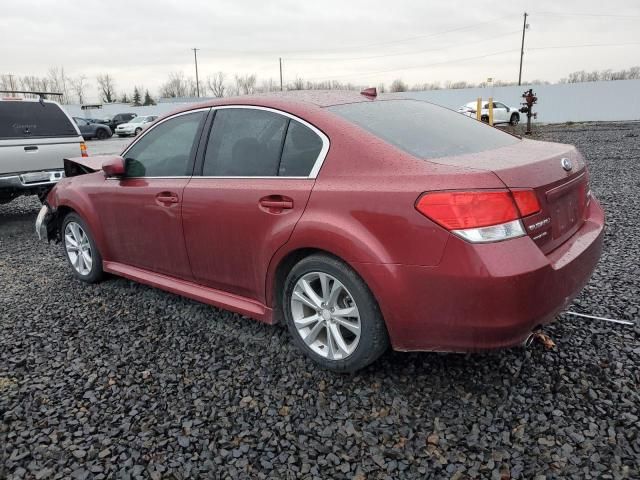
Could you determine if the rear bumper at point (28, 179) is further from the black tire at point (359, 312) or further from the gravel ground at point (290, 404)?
the black tire at point (359, 312)

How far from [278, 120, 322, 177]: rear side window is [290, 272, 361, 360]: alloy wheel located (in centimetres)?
60

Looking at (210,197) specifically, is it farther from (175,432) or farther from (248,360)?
(175,432)

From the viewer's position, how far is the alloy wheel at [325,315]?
9.04ft

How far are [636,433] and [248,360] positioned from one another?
206cm

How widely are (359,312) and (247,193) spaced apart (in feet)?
3.27

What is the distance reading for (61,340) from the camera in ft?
11.7

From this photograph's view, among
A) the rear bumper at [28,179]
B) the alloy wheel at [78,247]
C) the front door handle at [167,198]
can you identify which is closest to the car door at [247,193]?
the front door handle at [167,198]

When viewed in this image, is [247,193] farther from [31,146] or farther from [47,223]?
[31,146]

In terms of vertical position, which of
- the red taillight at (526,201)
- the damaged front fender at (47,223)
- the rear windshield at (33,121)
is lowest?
the damaged front fender at (47,223)

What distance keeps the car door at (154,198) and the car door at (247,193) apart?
0.14 metres

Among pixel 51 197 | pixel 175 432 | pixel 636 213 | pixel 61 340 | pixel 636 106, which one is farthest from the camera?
pixel 636 106

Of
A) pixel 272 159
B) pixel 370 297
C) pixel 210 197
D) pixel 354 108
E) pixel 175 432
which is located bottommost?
pixel 175 432

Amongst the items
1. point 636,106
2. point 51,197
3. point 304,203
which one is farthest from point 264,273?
point 636,106

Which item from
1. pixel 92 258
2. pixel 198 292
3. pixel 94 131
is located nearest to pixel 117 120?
pixel 94 131
